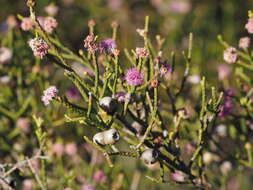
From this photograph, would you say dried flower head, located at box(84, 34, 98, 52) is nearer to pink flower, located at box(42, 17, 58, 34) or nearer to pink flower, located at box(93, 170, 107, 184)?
pink flower, located at box(42, 17, 58, 34)

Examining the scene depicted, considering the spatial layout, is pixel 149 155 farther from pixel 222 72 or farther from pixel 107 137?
pixel 222 72

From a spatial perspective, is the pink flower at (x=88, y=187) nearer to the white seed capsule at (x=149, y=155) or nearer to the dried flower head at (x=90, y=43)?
the white seed capsule at (x=149, y=155)

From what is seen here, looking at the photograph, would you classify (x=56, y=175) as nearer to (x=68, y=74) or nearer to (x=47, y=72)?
(x=47, y=72)

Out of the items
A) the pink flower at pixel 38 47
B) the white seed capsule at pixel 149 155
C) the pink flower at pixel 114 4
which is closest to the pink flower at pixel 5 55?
the pink flower at pixel 38 47

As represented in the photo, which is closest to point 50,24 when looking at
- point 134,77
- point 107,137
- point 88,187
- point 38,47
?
point 38,47

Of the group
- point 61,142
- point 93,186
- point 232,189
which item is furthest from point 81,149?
point 232,189

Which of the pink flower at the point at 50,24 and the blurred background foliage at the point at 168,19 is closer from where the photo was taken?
the pink flower at the point at 50,24
